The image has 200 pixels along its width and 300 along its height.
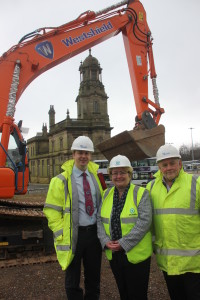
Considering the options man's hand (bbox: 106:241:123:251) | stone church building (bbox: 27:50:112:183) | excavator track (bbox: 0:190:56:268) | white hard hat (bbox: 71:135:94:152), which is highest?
stone church building (bbox: 27:50:112:183)

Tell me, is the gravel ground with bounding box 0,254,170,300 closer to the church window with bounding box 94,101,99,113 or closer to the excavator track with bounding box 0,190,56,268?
the excavator track with bounding box 0,190,56,268

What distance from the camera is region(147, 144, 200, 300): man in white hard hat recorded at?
2697 mm

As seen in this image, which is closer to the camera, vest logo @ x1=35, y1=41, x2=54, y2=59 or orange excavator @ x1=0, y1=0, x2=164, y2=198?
orange excavator @ x1=0, y1=0, x2=164, y2=198

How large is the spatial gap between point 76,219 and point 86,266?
66cm

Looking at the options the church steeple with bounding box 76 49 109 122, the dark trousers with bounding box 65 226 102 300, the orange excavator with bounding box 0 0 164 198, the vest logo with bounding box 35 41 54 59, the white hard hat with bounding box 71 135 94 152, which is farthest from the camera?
the church steeple with bounding box 76 49 109 122

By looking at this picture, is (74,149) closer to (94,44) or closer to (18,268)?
(18,268)

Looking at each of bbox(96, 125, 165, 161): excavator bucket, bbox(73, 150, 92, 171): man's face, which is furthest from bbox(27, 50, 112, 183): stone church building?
bbox(73, 150, 92, 171): man's face

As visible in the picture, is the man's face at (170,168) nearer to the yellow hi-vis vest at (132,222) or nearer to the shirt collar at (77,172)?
the yellow hi-vis vest at (132,222)

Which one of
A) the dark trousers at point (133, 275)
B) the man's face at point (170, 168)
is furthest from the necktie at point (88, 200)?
the man's face at point (170, 168)

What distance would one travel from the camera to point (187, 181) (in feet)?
9.22

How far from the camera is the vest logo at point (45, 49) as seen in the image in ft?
18.6

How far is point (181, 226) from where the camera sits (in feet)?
8.91

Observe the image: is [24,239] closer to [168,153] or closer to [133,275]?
[133,275]

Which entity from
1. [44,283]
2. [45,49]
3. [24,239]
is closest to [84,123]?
[45,49]
